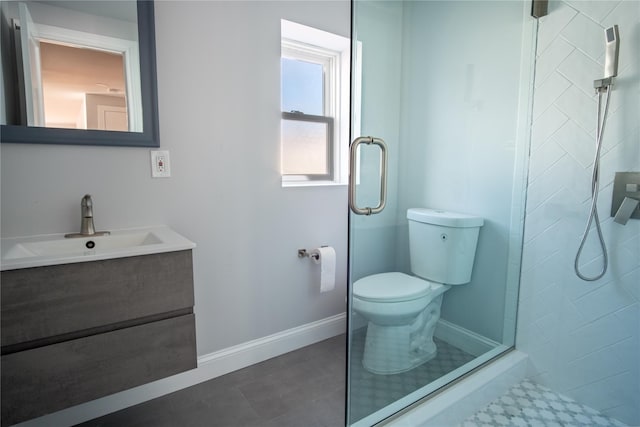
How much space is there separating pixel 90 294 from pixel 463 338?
1669 millimetres

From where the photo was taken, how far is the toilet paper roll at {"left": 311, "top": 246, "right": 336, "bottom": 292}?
6.84 feet

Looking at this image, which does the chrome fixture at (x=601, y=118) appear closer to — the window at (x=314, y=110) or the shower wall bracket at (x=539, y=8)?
the shower wall bracket at (x=539, y=8)

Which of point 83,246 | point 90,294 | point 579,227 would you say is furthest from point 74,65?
point 579,227

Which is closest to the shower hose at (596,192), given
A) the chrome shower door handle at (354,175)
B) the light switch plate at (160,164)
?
the chrome shower door handle at (354,175)

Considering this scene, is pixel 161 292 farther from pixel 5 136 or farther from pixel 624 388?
pixel 624 388

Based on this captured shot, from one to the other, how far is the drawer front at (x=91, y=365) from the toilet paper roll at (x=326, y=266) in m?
0.92

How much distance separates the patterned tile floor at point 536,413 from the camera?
5.05 ft

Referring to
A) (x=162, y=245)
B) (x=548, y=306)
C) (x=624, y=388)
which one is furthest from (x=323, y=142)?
(x=624, y=388)

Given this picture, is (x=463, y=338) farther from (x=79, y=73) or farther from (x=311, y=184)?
(x=79, y=73)

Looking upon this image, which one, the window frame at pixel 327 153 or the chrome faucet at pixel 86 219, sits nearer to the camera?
the chrome faucet at pixel 86 219

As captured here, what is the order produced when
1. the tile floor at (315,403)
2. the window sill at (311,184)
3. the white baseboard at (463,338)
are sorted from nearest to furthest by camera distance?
the tile floor at (315,403) → the white baseboard at (463,338) → the window sill at (311,184)

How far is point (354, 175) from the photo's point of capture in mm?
1279

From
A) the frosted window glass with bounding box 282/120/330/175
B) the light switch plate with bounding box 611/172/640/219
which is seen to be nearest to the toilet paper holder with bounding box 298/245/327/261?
the frosted window glass with bounding box 282/120/330/175

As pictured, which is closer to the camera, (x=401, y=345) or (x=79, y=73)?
(x=79, y=73)
